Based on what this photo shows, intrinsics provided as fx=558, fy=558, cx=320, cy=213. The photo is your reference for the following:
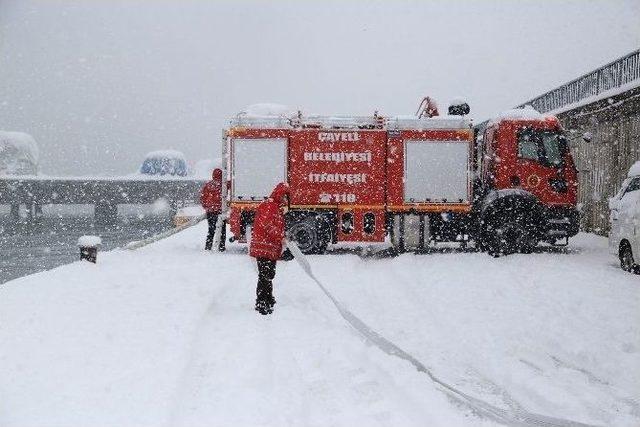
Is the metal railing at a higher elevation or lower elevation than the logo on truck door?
higher

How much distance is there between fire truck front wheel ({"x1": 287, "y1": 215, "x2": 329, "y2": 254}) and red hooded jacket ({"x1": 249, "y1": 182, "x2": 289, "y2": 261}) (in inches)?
242

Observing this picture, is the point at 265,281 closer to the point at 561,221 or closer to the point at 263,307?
the point at 263,307

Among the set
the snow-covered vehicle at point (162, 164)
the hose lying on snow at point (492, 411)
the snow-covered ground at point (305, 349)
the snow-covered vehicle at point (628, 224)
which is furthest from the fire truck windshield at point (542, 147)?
the snow-covered vehicle at point (162, 164)

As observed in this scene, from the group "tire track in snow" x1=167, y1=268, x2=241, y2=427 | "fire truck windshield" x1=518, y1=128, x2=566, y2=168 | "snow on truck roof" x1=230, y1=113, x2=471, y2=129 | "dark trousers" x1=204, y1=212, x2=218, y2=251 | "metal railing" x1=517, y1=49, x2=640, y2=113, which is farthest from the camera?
"metal railing" x1=517, y1=49, x2=640, y2=113

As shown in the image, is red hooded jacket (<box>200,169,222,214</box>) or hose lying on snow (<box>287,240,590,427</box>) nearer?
hose lying on snow (<box>287,240,590,427</box>)

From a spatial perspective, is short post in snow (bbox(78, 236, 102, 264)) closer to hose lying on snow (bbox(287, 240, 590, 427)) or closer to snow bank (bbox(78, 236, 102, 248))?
snow bank (bbox(78, 236, 102, 248))

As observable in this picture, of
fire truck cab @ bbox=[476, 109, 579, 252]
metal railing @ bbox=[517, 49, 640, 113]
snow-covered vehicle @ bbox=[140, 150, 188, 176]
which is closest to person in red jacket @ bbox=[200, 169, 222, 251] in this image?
fire truck cab @ bbox=[476, 109, 579, 252]

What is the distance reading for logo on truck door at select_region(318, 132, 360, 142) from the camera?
46.5ft

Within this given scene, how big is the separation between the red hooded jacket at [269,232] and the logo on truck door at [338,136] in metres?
6.62

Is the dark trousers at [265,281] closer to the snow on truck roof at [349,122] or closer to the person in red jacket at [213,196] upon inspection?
the person in red jacket at [213,196]

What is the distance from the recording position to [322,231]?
14.1 meters

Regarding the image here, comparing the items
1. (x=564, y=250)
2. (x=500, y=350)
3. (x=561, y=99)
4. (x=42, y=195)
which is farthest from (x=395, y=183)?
(x=42, y=195)

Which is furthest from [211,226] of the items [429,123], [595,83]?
[595,83]

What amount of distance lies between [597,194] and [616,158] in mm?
1701
